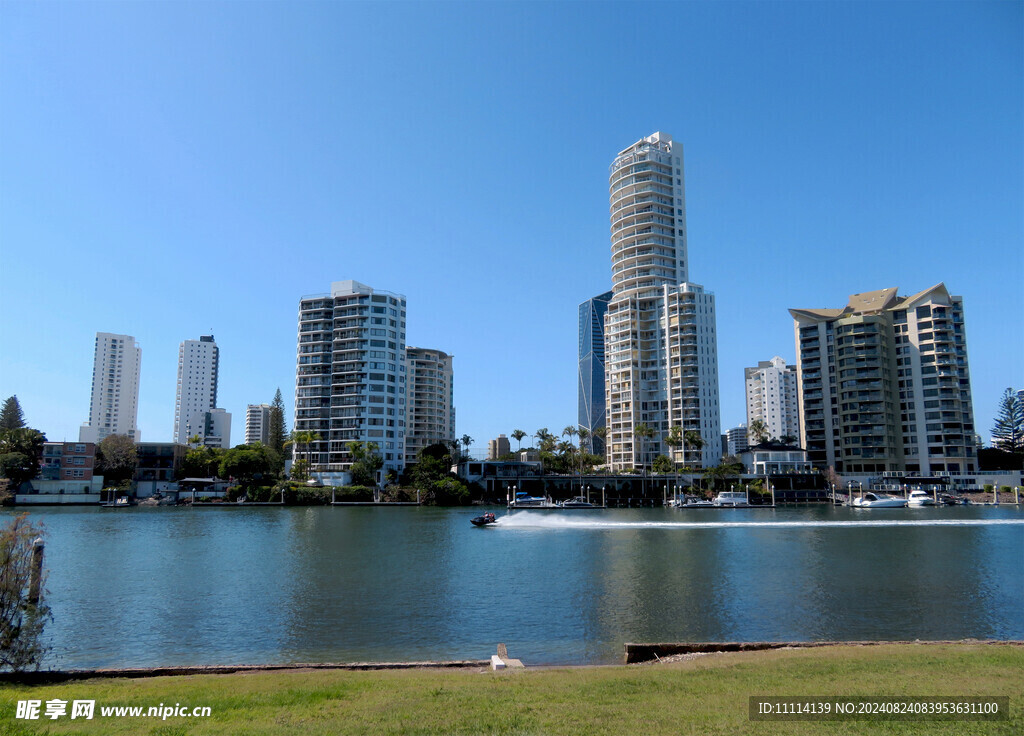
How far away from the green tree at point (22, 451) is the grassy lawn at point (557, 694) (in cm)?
13466

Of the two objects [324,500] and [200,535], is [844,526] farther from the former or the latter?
[324,500]

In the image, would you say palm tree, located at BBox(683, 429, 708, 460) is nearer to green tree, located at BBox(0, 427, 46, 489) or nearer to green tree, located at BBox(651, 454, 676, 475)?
green tree, located at BBox(651, 454, 676, 475)

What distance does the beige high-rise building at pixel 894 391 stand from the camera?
14838 centimetres

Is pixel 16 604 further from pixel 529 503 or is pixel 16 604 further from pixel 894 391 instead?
pixel 894 391

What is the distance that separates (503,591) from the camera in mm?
38438

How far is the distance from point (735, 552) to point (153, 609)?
144 feet

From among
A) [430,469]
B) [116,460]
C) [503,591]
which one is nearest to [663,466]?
Result: [430,469]

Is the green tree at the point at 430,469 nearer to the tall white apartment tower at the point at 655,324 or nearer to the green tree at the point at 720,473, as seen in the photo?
the tall white apartment tower at the point at 655,324

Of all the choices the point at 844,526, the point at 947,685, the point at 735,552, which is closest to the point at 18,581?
the point at 947,685

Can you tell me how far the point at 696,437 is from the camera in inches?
6009

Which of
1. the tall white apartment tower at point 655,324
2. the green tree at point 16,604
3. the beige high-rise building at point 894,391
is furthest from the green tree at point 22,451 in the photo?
the beige high-rise building at point 894,391

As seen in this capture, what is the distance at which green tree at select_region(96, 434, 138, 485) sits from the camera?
14200 cm

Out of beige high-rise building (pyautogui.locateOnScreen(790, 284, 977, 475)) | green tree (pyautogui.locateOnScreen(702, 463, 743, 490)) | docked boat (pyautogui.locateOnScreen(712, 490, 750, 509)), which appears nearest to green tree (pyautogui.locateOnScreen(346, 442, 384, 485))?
docked boat (pyautogui.locateOnScreen(712, 490, 750, 509))

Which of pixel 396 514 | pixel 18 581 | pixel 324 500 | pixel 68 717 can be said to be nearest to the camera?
pixel 68 717
